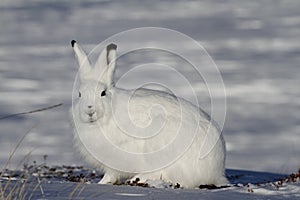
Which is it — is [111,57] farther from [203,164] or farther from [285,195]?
[285,195]

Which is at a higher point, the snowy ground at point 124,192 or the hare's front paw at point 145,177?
the hare's front paw at point 145,177

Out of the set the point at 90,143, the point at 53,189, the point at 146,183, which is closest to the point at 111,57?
the point at 90,143

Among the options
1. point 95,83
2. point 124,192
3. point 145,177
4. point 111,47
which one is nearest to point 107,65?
point 111,47

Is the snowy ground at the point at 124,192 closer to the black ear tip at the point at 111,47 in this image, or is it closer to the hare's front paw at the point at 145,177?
the hare's front paw at the point at 145,177

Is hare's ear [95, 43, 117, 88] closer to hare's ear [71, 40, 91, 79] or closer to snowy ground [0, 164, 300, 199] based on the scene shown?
hare's ear [71, 40, 91, 79]

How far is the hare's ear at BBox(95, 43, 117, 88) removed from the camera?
9.30 metres

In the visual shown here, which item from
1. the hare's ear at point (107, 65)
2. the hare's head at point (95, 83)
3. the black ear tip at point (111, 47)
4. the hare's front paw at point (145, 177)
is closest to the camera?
the hare's head at point (95, 83)

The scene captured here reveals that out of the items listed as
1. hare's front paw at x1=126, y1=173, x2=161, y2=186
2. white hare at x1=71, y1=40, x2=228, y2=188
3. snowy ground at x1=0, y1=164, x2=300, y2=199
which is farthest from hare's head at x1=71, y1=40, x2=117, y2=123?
snowy ground at x1=0, y1=164, x2=300, y2=199

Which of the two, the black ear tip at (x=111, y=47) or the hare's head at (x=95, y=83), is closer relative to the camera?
the hare's head at (x=95, y=83)

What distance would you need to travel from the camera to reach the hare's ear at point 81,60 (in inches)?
370

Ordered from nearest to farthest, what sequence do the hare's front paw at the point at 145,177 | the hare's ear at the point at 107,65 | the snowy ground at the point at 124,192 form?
the snowy ground at the point at 124,192
the hare's front paw at the point at 145,177
the hare's ear at the point at 107,65

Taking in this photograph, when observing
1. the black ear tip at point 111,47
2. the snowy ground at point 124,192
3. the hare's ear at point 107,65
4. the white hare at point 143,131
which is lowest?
the snowy ground at point 124,192

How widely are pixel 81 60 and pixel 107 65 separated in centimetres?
45

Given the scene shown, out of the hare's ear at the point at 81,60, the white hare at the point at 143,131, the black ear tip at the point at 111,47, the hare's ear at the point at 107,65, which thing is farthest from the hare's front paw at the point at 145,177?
the black ear tip at the point at 111,47
